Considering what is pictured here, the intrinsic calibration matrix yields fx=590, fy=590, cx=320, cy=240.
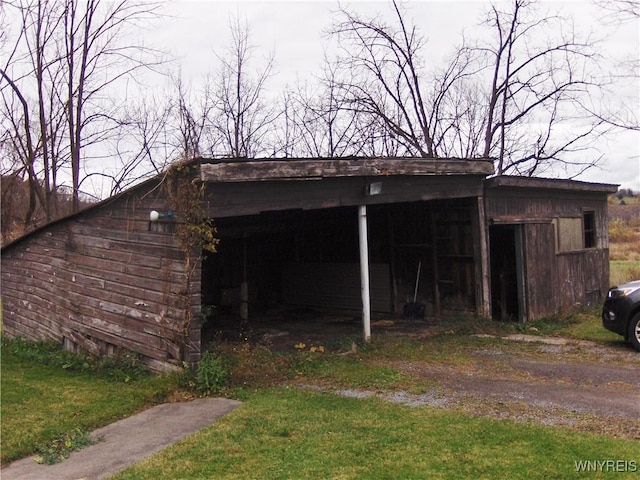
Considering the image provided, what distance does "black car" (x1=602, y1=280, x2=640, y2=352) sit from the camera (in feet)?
28.2

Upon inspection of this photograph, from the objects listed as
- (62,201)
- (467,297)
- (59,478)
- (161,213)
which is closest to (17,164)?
(62,201)

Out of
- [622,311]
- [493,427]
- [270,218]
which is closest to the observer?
[493,427]

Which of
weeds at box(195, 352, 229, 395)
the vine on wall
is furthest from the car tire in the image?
the vine on wall

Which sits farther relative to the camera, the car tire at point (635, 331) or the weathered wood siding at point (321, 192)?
the car tire at point (635, 331)

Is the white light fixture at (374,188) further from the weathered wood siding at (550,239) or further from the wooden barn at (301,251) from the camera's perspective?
the weathered wood siding at (550,239)

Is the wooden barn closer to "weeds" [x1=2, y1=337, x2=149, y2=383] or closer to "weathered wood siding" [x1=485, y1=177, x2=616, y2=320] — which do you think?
"weathered wood siding" [x1=485, y1=177, x2=616, y2=320]

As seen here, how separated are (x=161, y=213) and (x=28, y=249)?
6.40 m

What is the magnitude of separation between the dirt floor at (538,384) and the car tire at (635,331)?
0.15 meters

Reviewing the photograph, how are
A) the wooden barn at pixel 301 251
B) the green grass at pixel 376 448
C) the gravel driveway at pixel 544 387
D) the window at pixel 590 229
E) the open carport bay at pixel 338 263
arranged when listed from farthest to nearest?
the window at pixel 590 229
the open carport bay at pixel 338 263
the wooden barn at pixel 301 251
the gravel driveway at pixel 544 387
the green grass at pixel 376 448

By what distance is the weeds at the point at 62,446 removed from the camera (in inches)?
202

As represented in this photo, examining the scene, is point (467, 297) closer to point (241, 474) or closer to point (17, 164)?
point (241, 474)

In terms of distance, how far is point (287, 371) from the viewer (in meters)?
7.85

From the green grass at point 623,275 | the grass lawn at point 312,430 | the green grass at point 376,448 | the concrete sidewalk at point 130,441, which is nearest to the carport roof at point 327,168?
the grass lawn at point 312,430

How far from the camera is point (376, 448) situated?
489 cm
